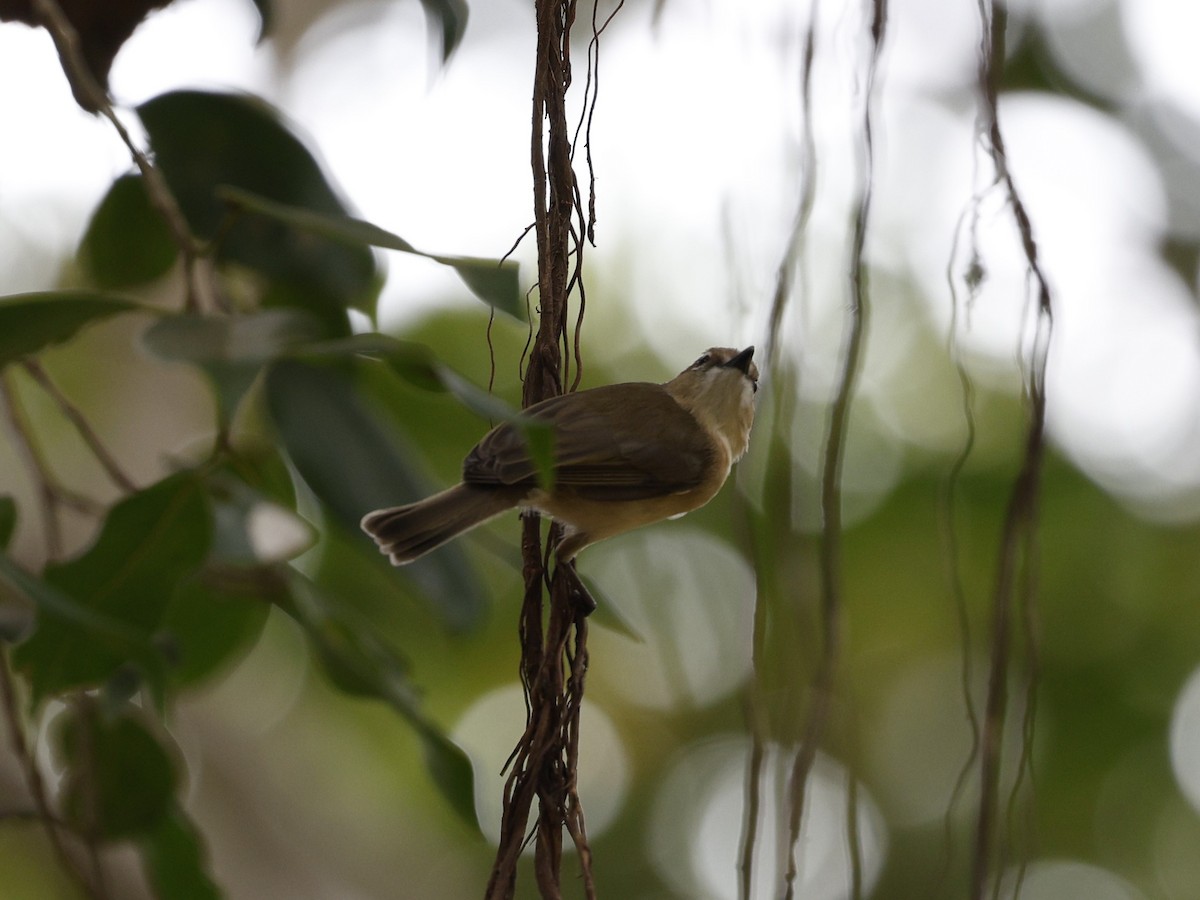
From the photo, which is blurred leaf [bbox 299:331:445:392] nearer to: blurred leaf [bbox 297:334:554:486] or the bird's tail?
blurred leaf [bbox 297:334:554:486]

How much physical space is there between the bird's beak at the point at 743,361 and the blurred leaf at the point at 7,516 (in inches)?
59.3

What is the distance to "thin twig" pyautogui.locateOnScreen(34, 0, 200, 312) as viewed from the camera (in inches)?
65.6

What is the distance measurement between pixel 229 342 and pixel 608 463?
1.02 metres

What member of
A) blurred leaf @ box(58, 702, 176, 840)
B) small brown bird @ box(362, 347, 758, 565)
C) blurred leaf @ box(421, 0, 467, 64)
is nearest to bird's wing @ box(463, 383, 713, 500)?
small brown bird @ box(362, 347, 758, 565)

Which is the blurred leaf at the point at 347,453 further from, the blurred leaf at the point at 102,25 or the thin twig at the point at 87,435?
the blurred leaf at the point at 102,25

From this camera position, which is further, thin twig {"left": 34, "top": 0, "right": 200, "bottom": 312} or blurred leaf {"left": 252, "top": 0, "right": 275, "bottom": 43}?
blurred leaf {"left": 252, "top": 0, "right": 275, "bottom": 43}

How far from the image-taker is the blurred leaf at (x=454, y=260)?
5.07ft

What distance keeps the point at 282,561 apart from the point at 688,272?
7.84 feet

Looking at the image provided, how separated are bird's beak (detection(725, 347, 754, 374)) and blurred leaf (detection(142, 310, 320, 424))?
4.55ft

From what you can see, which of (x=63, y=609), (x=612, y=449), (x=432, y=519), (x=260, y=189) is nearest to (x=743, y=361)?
(x=612, y=449)

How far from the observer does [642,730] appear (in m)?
5.78

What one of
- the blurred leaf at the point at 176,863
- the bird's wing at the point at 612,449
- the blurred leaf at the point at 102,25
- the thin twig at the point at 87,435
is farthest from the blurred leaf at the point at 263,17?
the blurred leaf at the point at 176,863

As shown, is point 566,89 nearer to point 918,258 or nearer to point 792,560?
point 792,560

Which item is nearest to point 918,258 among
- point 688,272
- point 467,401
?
point 688,272
